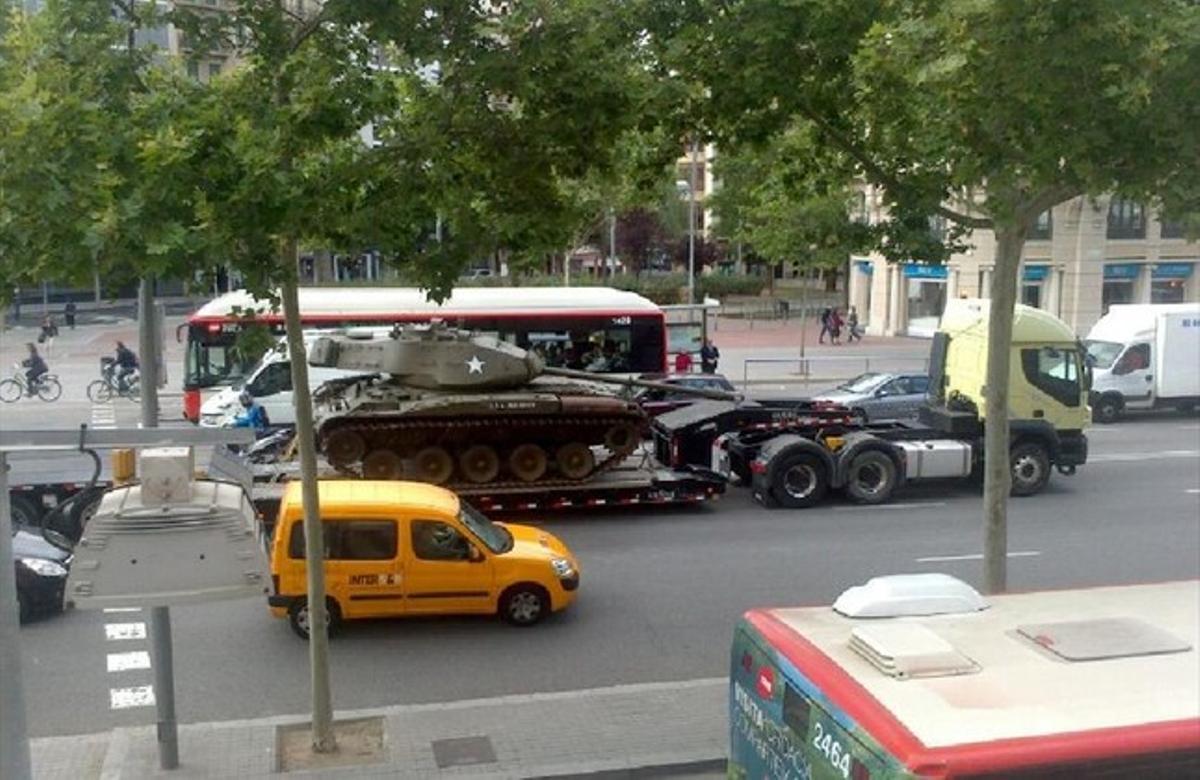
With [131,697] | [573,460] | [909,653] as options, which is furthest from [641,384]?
[909,653]

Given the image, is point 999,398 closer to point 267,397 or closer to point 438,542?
point 438,542

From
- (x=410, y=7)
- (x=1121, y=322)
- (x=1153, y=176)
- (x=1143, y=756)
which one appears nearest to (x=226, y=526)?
(x=410, y=7)

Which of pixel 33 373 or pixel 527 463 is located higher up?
pixel 33 373

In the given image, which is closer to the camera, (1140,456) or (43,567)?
(43,567)

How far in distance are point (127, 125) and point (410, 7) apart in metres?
2.06

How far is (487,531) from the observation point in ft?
39.7

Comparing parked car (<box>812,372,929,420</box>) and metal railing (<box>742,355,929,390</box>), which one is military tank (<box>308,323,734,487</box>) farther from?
metal railing (<box>742,355,929,390</box>)

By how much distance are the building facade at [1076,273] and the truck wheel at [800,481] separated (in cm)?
2835

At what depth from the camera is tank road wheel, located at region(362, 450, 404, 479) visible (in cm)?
1689

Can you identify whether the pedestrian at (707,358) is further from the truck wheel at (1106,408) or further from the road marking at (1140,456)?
the road marking at (1140,456)

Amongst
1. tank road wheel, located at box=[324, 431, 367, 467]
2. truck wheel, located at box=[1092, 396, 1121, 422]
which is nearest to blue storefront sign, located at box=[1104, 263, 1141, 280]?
truck wheel, located at box=[1092, 396, 1121, 422]

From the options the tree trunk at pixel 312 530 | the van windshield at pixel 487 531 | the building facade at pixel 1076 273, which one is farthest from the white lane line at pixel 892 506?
the building facade at pixel 1076 273

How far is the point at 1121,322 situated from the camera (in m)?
27.6

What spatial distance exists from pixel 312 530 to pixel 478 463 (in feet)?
27.9
